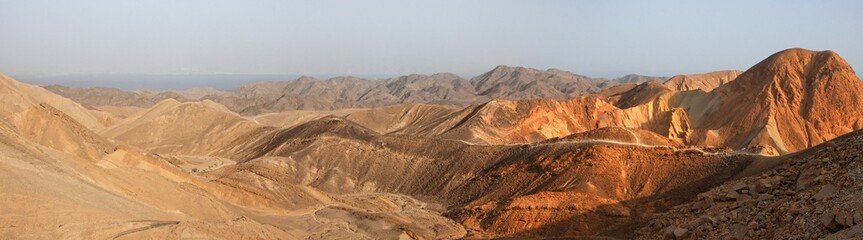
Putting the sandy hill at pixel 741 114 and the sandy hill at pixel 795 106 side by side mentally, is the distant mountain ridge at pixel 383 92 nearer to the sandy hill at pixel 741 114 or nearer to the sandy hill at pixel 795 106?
the sandy hill at pixel 741 114

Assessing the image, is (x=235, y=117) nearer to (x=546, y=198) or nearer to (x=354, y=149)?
(x=354, y=149)

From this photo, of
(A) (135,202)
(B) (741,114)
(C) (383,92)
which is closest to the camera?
(A) (135,202)

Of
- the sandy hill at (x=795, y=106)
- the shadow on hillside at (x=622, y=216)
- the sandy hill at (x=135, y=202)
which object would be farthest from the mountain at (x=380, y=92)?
the shadow on hillside at (x=622, y=216)

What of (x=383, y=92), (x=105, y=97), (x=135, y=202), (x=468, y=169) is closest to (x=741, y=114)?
(x=468, y=169)

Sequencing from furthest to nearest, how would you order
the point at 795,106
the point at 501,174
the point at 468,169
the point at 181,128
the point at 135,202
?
the point at 181,128 < the point at 795,106 < the point at 468,169 < the point at 501,174 < the point at 135,202

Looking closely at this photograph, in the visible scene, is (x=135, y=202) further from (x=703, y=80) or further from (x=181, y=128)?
(x=703, y=80)

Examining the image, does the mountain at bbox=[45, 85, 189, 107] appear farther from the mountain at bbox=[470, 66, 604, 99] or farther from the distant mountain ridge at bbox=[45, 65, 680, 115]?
the mountain at bbox=[470, 66, 604, 99]

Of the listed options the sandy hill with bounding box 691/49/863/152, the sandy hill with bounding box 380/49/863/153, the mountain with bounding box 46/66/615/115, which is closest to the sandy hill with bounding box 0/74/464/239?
the sandy hill with bounding box 380/49/863/153
